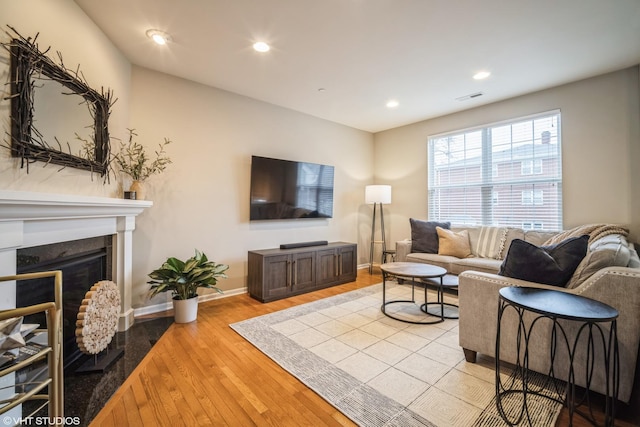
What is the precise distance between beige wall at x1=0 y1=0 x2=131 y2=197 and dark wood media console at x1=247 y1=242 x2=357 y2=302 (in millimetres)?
1777

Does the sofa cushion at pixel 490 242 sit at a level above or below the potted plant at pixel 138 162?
below

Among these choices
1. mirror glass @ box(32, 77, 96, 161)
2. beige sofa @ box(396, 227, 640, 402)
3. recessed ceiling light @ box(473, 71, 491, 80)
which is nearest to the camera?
beige sofa @ box(396, 227, 640, 402)

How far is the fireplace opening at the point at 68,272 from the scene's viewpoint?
163 cm

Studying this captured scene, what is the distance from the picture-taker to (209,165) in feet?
11.4

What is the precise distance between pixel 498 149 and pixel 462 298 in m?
3.03

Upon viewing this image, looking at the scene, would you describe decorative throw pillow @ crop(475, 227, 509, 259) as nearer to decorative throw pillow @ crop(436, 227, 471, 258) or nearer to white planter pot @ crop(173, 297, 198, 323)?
decorative throw pillow @ crop(436, 227, 471, 258)

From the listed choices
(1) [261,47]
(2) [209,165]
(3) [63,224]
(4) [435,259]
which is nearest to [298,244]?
(2) [209,165]

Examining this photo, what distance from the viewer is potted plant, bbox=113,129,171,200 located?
2742 millimetres

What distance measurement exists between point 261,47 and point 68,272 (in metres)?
2.49

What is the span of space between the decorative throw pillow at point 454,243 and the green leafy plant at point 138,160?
12.5ft

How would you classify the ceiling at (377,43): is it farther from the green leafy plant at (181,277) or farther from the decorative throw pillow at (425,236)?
the green leafy plant at (181,277)

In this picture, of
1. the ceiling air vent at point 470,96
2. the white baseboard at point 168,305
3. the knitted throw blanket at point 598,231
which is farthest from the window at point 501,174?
the white baseboard at point 168,305

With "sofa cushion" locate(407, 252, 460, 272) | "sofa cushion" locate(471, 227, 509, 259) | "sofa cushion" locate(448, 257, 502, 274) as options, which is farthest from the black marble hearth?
"sofa cushion" locate(471, 227, 509, 259)

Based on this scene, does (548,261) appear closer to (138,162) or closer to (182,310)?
(182,310)
